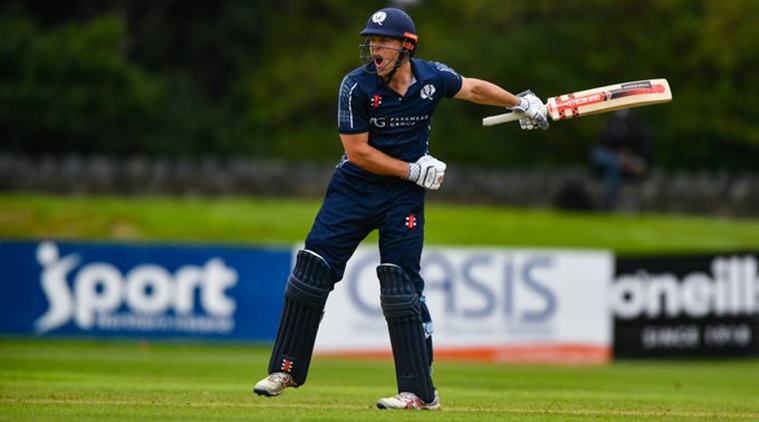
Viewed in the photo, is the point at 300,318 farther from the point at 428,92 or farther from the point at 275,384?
the point at 428,92

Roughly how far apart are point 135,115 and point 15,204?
33.4 feet

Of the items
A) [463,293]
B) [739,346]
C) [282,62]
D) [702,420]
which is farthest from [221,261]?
[282,62]

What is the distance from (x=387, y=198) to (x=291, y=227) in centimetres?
1647

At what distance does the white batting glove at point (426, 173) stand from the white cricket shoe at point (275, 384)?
1.31m

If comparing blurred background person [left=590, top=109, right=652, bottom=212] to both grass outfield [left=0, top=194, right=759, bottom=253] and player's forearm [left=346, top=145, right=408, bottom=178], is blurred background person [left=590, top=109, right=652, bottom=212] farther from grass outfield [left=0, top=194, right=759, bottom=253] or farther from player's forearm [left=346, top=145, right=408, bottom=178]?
player's forearm [left=346, top=145, right=408, bottom=178]

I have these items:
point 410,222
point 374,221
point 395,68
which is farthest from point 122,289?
point 395,68

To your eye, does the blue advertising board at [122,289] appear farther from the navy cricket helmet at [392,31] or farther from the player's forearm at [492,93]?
the navy cricket helmet at [392,31]

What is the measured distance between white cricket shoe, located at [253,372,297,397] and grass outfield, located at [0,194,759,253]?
15.3m

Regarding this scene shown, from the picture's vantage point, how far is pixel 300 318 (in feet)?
28.7

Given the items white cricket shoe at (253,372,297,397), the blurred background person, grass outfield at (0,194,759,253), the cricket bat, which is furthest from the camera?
grass outfield at (0,194,759,253)

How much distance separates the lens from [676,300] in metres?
19.7

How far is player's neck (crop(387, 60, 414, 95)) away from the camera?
28.0 ft

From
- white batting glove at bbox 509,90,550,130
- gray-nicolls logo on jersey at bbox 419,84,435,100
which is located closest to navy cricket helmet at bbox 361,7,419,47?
gray-nicolls logo on jersey at bbox 419,84,435,100

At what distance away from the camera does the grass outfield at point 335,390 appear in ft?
26.3
